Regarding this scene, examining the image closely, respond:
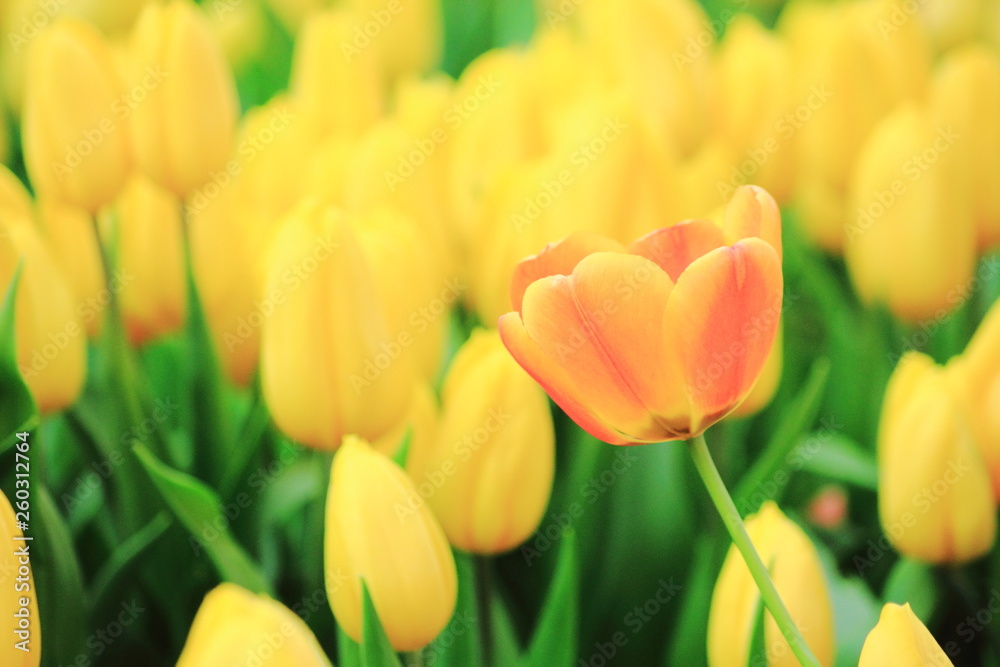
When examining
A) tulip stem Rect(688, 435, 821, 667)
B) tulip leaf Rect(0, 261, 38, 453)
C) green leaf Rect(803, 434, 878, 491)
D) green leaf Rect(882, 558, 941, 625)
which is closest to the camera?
tulip stem Rect(688, 435, 821, 667)

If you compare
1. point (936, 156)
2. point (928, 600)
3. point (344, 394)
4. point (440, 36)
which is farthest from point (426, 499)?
point (440, 36)

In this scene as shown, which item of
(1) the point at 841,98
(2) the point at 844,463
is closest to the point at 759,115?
(1) the point at 841,98

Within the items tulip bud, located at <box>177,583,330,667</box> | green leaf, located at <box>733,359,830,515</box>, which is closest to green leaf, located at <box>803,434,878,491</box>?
green leaf, located at <box>733,359,830,515</box>

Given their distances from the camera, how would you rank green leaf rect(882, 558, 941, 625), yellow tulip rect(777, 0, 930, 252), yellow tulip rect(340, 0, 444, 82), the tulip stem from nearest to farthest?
the tulip stem → green leaf rect(882, 558, 941, 625) → yellow tulip rect(777, 0, 930, 252) → yellow tulip rect(340, 0, 444, 82)

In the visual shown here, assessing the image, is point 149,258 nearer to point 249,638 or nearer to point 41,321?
point 41,321

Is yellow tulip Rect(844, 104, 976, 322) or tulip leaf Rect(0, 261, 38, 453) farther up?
tulip leaf Rect(0, 261, 38, 453)

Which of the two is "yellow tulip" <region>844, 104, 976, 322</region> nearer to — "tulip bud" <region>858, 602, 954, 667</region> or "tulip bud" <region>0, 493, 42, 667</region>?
"tulip bud" <region>858, 602, 954, 667</region>

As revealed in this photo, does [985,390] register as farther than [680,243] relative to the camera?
Yes
